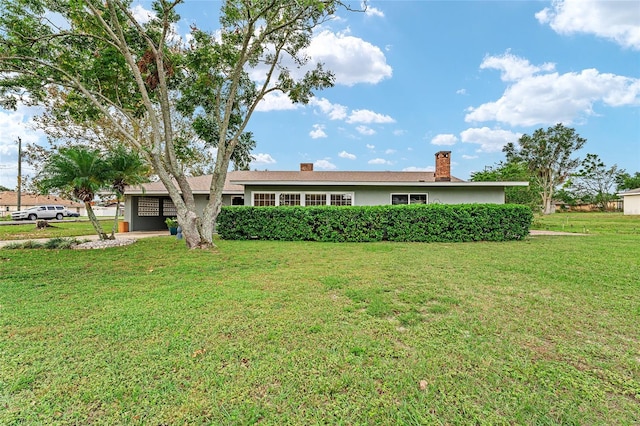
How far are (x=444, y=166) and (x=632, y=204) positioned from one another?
98.6 ft

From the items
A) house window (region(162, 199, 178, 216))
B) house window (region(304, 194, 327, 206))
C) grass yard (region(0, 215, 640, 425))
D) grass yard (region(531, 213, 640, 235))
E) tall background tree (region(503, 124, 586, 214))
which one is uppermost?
tall background tree (region(503, 124, 586, 214))

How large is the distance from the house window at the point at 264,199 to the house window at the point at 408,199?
5.35 metres

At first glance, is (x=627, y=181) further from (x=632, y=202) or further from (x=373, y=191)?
(x=373, y=191)

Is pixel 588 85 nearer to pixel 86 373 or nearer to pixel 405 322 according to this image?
pixel 405 322

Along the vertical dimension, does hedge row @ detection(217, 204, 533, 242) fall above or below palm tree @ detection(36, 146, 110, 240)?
below

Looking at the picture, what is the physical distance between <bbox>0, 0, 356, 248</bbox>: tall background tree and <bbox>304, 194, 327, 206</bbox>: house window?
13.5 feet

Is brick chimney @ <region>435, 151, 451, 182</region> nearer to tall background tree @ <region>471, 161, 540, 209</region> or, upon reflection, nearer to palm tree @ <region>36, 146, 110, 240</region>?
tall background tree @ <region>471, 161, 540, 209</region>

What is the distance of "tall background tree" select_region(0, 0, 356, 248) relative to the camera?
28.0 ft

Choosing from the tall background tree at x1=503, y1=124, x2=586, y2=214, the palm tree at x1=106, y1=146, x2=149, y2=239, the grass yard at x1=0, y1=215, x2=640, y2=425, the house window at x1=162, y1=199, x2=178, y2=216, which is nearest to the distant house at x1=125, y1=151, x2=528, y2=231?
the palm tree at x1=106, y1=146, x2=149, y2=239

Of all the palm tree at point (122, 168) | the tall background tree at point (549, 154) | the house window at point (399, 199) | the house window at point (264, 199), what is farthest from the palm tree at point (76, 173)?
the tall background tree at point (549, 154)

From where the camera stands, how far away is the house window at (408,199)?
13.2 m

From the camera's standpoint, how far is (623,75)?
1805 centimetres

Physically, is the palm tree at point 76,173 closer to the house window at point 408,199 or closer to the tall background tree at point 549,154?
the house window at point 408,199

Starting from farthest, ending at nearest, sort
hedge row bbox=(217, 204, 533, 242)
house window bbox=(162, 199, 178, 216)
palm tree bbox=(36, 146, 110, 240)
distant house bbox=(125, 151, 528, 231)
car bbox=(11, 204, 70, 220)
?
car bbox=(11, 204, 70, 220), house window bbox=(162, 199, 178, 216), distant house bbox=(125, 151, 528, 231), hedge row bbox=(217, 204, 533, 242), palm tree bbox=(36, 146, 110, 240)
